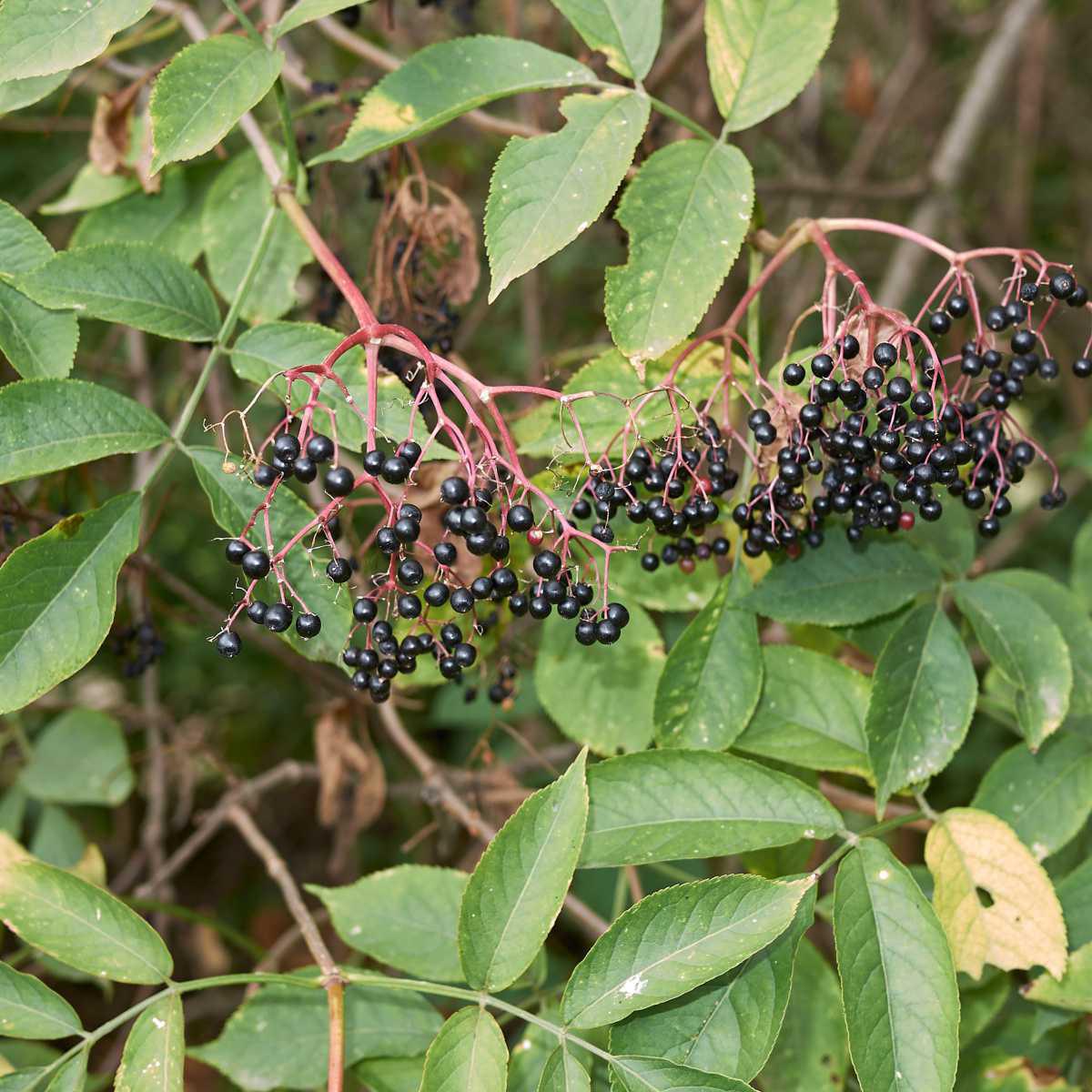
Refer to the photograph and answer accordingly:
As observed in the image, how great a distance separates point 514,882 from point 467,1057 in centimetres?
25

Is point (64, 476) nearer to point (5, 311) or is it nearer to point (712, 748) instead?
point (5, 311)

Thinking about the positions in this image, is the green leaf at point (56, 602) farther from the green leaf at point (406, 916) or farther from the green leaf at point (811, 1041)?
the green leaf at point (811, 1041)

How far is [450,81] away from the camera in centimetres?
200

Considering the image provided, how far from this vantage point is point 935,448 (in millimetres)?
1809

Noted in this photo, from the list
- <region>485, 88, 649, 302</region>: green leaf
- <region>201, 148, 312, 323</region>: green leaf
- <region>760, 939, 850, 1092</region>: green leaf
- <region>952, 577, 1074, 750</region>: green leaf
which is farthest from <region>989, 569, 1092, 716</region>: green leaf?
<region>201, 148, 312, 323</region>: green leaf

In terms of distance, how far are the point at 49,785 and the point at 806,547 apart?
2110 millimetres

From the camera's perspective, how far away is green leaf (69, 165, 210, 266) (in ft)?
8.65

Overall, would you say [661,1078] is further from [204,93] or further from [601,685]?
[204,93]

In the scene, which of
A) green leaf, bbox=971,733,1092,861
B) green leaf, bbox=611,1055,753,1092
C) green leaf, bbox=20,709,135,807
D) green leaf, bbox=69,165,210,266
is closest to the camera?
green leaf, bbox=611,1055,753,1092

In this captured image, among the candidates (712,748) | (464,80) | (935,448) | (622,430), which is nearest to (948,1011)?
(712,748)

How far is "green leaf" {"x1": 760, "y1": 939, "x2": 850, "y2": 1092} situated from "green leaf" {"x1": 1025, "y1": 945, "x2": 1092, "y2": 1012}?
371 millimetres

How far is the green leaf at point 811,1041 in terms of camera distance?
218cm

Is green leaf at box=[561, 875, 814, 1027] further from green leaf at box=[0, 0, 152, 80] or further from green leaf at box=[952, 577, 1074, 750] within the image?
green leaf at box=[0, 0, 152, 80]

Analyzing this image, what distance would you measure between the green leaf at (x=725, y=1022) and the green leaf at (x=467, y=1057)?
18cm
